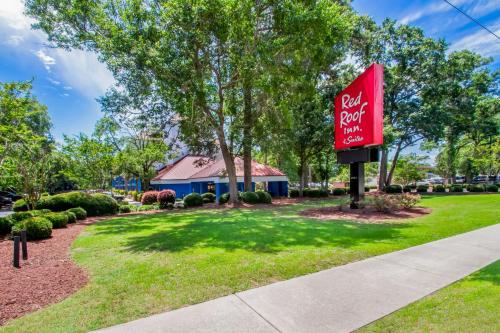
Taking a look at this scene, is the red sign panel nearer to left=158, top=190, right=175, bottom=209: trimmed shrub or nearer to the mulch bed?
the mulch bed

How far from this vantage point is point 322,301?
4613mm

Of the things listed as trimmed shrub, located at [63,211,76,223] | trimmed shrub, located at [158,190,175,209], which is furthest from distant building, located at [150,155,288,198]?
trimmed shrub, located at [63,211,76,223]

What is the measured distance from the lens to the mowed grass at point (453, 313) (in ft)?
12.5

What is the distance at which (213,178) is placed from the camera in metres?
29.7

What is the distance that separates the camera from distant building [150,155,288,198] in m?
30.3

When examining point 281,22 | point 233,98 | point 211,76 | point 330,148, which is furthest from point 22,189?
point 330,148

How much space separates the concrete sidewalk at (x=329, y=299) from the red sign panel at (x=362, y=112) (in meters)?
7.86

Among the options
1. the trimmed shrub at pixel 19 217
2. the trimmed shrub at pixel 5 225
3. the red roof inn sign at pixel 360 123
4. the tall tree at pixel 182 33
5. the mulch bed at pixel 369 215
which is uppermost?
the tall tree at pixel 182 33

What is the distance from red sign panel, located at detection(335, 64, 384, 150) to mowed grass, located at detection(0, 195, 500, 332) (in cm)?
447

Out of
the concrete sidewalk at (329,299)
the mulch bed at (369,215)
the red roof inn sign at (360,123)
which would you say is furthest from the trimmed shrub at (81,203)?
the concrete sidewalk at (329,299)

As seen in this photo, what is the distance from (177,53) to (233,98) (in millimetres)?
6339

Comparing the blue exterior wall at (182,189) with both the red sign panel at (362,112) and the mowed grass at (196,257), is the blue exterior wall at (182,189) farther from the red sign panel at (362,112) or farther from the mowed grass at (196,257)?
the mowed grass at (196,257)

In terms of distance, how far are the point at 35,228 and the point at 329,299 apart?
381 inches

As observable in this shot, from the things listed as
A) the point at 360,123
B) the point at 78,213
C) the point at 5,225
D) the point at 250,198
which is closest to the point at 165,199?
the point at 250,198
